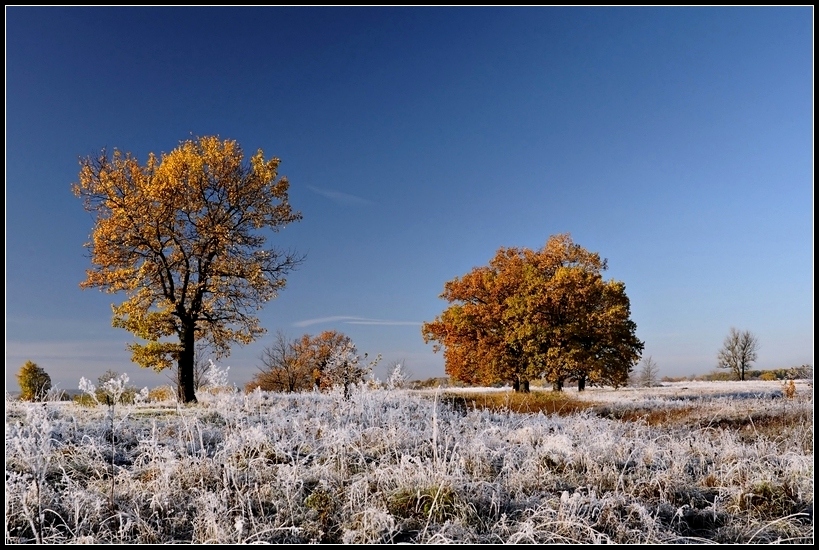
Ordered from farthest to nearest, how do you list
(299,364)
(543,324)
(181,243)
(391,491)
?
(299,364) → (543,324) → (181,243) → (391,491)

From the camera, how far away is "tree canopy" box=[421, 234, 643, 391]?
27.8 meters

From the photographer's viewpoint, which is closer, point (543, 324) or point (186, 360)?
point (186, 360)

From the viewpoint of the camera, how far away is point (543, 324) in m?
28.0

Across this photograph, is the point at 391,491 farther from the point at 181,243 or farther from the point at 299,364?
the point at 299,364

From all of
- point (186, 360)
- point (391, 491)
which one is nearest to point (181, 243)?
point (186, 360)

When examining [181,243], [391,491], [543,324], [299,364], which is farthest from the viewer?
[299,364]

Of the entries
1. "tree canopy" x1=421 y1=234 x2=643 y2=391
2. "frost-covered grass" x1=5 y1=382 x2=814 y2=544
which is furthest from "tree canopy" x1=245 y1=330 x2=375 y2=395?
"frost-covered grass" x1=5 y1=382 x2=814 y2=544

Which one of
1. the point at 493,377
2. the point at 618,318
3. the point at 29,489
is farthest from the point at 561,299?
the point at 29,489

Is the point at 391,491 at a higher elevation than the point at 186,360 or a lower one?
lower

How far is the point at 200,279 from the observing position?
55.2 ft

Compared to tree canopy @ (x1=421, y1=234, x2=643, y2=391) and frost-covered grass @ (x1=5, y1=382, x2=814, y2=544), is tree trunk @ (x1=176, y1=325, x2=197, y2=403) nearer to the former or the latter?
frost-covered grass @ (x1=5, y1=382, x2=814, y2=544)

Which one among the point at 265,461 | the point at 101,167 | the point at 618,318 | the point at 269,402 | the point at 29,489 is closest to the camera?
the point at 29,489

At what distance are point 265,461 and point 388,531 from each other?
8.05 ft

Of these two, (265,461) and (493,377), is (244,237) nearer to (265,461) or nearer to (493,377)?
(265,461)
